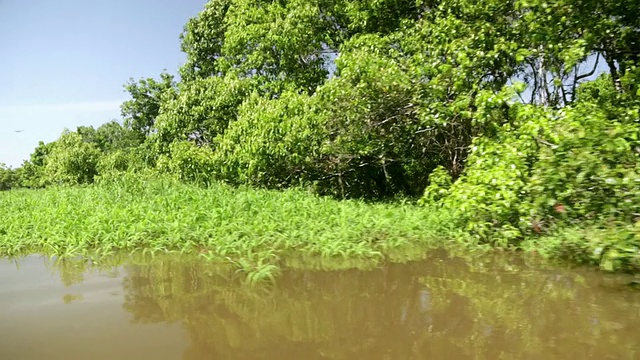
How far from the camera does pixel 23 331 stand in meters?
2.34

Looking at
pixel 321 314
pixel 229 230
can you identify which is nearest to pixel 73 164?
pixel 229 230

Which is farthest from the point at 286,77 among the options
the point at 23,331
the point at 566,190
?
the point at 23,331

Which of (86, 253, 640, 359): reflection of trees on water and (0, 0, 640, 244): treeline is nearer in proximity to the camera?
(86, 253, 640, 359): reflection of trees on water

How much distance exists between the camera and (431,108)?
6.44m

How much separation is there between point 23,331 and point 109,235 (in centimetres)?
224

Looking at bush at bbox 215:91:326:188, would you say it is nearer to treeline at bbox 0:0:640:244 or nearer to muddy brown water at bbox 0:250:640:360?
treeline at bbox 0:0:640:244

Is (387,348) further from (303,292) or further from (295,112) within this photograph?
(295,112)

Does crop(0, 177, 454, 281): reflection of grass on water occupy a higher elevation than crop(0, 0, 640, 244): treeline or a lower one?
lower

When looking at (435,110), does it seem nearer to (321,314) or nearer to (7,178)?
(321,314)

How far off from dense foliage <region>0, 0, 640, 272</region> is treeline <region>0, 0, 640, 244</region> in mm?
28

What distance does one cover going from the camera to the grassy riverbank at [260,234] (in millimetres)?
3709

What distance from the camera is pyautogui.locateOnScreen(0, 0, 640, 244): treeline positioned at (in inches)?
165

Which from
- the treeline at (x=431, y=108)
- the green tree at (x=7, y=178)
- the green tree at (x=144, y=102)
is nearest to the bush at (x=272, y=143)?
the treeline at (x=431, y=108)

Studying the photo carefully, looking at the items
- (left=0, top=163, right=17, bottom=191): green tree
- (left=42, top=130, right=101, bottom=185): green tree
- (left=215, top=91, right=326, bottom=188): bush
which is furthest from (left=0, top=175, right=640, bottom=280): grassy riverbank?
(left=0, top=163, right=17, bottom=191): green tree
